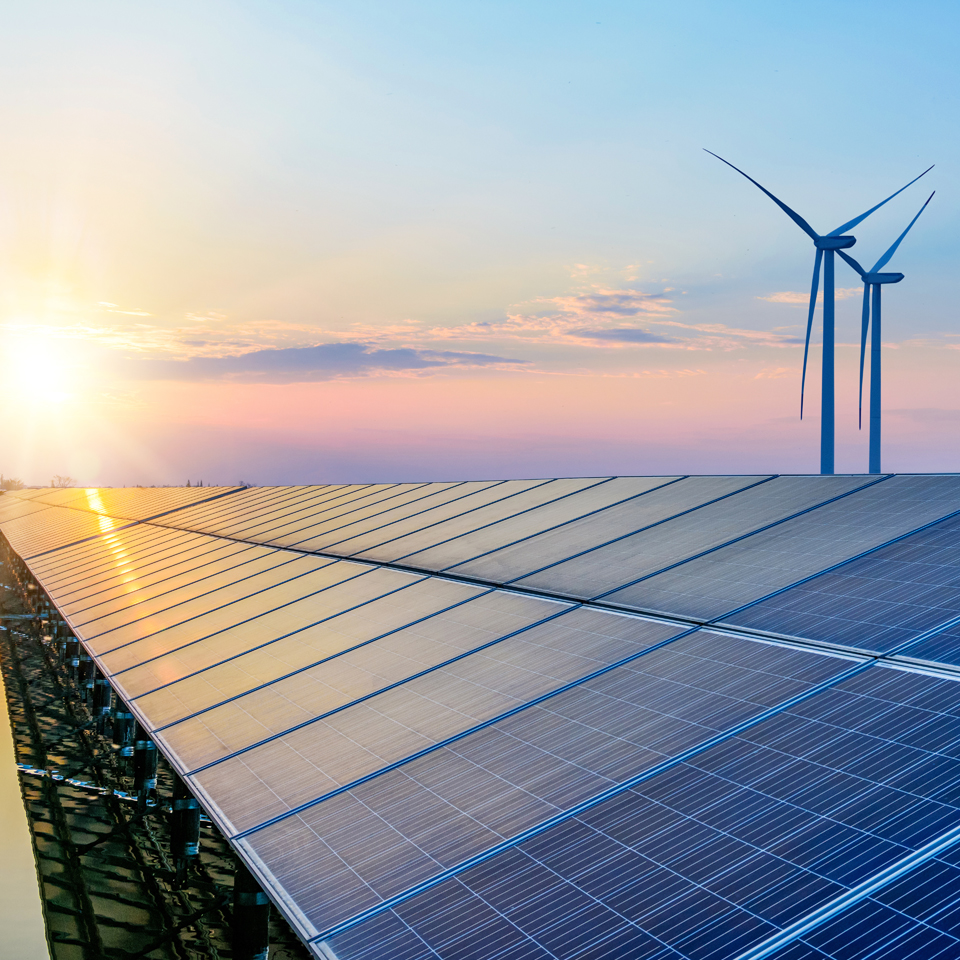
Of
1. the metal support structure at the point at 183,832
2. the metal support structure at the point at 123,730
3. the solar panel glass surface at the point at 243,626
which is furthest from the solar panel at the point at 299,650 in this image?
the metal support structure at the point at 123,730

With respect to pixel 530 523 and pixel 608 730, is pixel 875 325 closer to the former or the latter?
pixel 530 523

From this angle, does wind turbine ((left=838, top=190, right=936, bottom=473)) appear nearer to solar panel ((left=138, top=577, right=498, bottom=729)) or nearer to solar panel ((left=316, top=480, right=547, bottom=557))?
solar panel ((left=316, top=480, right=547, bottom=557))

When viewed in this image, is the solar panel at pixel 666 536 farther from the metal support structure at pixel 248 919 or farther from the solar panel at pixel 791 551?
the metal support structure at pixel 248 919

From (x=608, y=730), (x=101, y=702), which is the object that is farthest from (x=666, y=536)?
(x=101, y=702)

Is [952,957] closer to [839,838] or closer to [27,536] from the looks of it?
[839,838]

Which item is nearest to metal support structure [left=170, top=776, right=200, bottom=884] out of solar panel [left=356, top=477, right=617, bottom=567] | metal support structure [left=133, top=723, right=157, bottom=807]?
metal support structure [left=133, top=723, right=157, bottom=807]
